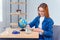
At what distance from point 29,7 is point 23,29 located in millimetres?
1741

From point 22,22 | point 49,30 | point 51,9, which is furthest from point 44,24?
point 51,9

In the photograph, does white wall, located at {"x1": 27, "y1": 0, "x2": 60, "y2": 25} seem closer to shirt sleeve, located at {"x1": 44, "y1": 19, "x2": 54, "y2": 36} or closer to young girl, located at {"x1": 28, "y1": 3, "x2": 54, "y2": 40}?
young girl, located at {"x1": 28, "y1": 3, "x2": 54, "y2": 40}

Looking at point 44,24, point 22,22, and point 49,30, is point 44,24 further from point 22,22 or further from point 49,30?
point 22,22

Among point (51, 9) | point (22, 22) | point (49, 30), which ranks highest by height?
point (51, 9)

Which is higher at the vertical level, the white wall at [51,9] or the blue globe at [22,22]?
the white wall at [51,9]

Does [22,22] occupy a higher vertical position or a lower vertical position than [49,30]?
higher

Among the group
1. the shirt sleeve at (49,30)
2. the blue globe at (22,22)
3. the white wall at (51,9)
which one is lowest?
the shirt sleeve at (49,30)

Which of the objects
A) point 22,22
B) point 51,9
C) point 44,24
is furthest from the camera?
point 51,9

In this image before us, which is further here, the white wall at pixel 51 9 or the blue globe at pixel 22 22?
the white wall at pixel 51 9

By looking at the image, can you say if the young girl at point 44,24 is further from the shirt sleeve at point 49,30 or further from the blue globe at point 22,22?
the blue globe at point 22,22

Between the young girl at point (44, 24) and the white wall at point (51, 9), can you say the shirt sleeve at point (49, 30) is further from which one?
the white wall at point (51, 9)

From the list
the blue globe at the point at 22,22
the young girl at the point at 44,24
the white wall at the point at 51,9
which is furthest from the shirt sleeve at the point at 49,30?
the white wall at the point at 51,9

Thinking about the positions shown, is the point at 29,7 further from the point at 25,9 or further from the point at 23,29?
the point at 23,29

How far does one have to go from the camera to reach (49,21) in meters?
2.67
